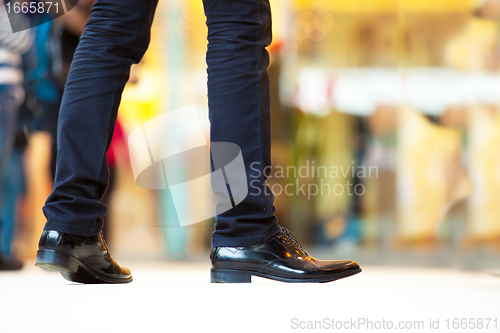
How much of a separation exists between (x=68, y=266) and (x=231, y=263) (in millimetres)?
267

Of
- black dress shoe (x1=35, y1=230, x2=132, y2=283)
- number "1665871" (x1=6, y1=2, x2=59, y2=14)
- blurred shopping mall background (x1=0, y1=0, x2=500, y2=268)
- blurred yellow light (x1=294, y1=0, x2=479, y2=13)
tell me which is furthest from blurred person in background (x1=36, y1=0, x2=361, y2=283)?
blurred yellow light (x1=294, y1=0, x2=479, y2=13)

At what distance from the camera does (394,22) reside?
9.75ft

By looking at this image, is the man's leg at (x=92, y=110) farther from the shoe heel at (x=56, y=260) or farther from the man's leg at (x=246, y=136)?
the man's leg at (x=246, y=136)

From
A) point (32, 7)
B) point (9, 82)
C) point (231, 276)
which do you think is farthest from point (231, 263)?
point (32, 7)

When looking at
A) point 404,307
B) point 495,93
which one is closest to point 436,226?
point 495,93

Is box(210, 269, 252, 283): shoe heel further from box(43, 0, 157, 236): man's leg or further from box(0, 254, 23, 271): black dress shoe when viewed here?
box(0, 254, 23, 271): black dress shoe

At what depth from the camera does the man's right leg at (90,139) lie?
0.83 metres

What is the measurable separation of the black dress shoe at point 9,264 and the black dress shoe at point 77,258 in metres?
0.98

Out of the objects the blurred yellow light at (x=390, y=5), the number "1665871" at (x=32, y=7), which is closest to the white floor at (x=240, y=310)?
the number "1665871" at (x=32, y=7)

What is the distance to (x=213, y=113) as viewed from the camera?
86cm

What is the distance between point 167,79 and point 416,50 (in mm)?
1468

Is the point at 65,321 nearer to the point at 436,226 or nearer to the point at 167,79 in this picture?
the point at 167,79

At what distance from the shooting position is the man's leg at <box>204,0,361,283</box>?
0.85m

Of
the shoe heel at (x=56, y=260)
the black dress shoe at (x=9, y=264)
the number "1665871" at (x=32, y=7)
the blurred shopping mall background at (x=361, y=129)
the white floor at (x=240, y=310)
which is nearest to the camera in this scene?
the white floor at (x=240, y=310)
